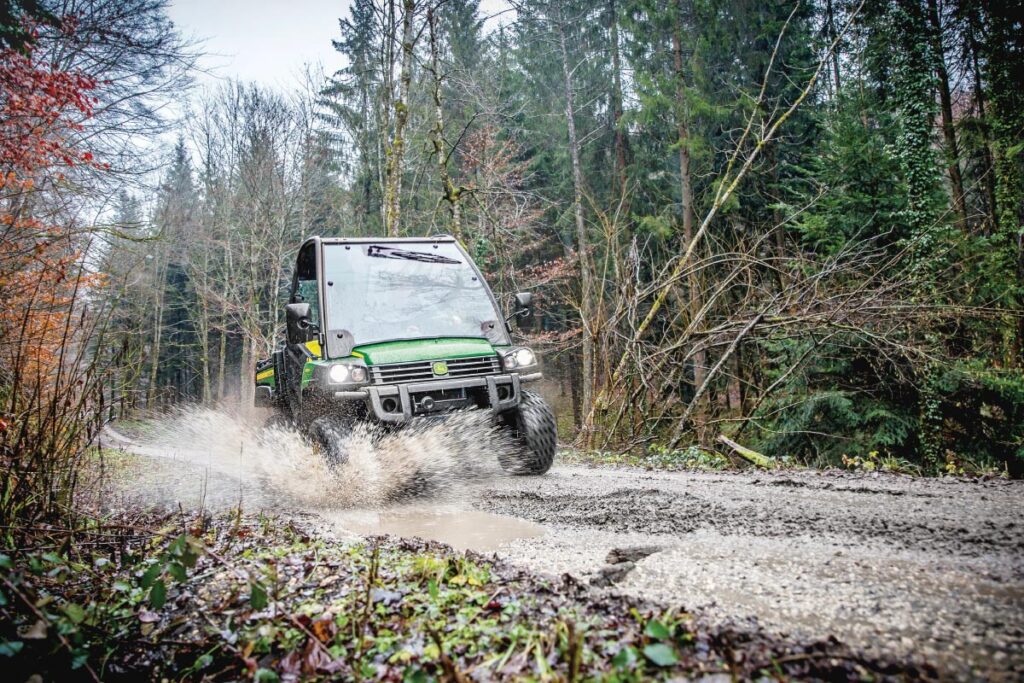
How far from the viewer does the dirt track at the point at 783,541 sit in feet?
7.14

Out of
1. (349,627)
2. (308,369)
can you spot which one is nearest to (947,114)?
(308,369)

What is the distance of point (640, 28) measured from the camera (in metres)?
21.1

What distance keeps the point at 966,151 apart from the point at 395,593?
17863mm

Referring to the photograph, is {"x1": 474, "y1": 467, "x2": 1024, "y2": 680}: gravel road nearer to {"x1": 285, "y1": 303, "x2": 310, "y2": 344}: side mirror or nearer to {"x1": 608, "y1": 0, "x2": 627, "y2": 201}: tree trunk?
{"x1": 285, "y1": 303, "x2": 310, "y2": 344}: side mirror

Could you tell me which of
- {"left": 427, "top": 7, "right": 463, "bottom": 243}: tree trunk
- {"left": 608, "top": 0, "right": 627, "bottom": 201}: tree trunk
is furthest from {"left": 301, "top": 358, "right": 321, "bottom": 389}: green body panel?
{"left": 608, "top": 0, "right": 627, "bottom": 201}: tree trunk

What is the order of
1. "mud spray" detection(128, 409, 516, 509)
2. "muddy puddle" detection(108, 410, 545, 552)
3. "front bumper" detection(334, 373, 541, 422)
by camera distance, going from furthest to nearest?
"front bumper" detection(334, 373, 541, 422), "mud spray" detection(128, 409, 516, 509), "muddy puddle" detection(108, 410, 545, 552)

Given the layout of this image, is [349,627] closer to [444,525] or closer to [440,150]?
[444,525]

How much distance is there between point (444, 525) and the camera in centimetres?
448

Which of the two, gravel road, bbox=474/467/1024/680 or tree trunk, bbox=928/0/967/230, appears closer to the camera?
gravel road, bbox=474/467/1024/680

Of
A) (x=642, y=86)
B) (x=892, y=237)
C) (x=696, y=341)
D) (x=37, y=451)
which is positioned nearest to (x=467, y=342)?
(x=37, y=451)

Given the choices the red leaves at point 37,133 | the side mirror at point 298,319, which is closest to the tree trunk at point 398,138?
the red leaves at point 37,133

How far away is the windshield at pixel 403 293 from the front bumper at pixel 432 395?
703 millimetres

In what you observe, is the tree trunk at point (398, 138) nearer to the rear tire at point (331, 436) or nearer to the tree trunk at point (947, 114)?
the rear tire at point (331, 436)

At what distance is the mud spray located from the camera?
17.4ft
